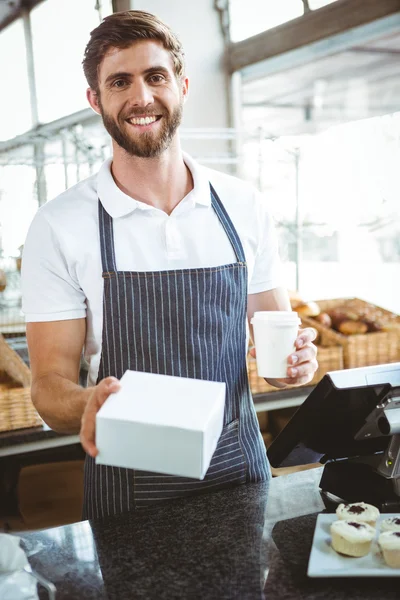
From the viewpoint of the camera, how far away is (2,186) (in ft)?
11.2

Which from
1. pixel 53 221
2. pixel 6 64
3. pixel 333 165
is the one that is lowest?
pixel 53 221

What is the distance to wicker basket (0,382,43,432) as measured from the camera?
7.60ft

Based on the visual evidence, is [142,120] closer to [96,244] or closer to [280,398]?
[96,244]

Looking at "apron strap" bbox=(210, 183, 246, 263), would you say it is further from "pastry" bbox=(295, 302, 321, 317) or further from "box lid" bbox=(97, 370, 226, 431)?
"pastry" bbox=(295, 302, 321, 317)

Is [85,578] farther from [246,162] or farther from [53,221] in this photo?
[246,162]

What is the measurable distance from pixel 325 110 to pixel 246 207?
2.24 m

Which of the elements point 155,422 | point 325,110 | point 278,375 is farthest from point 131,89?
point 325,110

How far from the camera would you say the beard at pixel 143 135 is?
5.16ft

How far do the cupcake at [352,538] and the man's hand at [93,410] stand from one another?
1.46 feet

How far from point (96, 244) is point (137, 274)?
0.42ft

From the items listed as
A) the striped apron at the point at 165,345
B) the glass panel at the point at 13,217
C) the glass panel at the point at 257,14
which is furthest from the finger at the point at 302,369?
the glass panel at the point at 257,14

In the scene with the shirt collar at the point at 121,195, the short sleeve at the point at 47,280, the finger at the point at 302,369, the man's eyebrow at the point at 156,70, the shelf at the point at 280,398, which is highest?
the man's eyebrow at the point at 156,70

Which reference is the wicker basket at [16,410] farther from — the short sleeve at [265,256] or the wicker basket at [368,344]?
the wicker basket at [368,344]

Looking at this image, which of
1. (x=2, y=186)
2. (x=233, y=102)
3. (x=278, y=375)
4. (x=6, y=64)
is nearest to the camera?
(x=278, y=375)
